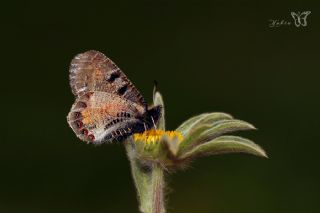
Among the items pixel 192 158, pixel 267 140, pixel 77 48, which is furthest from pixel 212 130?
pixel 77 48

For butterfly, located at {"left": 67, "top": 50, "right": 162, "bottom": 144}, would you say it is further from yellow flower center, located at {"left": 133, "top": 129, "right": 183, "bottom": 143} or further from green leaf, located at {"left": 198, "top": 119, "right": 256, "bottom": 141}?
green leaf, located at {"left": 198, "top": 119, "right": 256, "bottom": 141}

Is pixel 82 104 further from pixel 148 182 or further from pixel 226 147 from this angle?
pixel 226 147

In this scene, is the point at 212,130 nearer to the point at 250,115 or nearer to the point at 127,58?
the point at 250,115

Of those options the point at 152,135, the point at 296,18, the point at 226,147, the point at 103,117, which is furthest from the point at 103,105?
the point at 296,18

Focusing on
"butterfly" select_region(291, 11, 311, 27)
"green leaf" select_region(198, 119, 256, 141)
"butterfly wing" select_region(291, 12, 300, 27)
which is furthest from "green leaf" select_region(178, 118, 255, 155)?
"butterfly" select_region(291, 11, 311, 27)

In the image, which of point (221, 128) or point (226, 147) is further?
point (221, 128)
